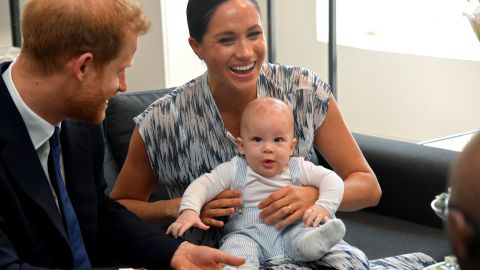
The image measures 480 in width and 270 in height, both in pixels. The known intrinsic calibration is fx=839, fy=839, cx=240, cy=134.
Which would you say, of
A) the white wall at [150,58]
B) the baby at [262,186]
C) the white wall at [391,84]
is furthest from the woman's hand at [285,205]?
the white wall at [150,58]

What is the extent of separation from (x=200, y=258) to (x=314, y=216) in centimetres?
30

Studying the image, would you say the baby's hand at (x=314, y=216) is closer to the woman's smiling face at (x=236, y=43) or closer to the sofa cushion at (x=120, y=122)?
the woman's smiling face at (x=236, y=43)

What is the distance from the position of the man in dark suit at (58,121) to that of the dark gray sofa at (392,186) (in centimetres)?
80

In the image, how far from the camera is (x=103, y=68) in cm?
182

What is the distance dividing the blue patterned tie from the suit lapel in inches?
3.6

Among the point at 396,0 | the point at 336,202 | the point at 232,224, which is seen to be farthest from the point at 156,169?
the point at 396,0

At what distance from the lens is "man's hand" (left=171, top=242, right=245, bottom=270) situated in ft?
6.21

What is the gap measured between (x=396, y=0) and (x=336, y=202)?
339cm

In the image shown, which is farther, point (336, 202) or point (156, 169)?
point (156, 169)

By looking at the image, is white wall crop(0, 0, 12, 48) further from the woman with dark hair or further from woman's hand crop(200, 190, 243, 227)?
woman's hand crop(200, 190, 243, 227)

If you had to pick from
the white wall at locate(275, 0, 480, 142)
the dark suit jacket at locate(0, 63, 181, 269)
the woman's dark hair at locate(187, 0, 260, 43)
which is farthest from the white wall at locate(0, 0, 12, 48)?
the dark suit jacket at locate(0, 63, 181, 269)

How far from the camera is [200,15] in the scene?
229cm

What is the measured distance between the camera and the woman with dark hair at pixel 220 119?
226cm

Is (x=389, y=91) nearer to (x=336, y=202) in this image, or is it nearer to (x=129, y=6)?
(x=336, y=202)
